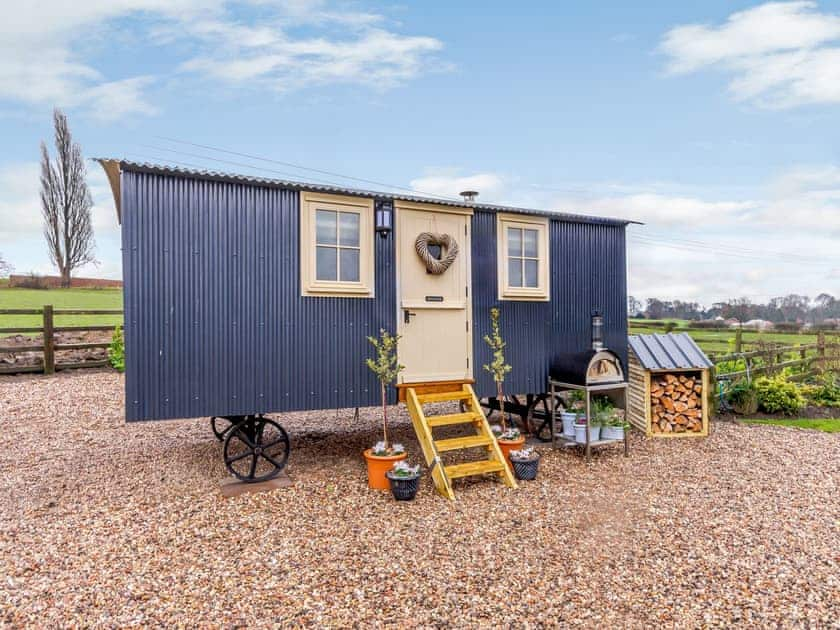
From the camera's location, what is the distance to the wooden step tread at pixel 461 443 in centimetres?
502

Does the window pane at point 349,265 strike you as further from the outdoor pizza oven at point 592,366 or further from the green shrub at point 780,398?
the green shrub at point 780,398

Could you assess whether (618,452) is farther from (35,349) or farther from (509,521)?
(35,349)

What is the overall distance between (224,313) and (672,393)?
6.23m

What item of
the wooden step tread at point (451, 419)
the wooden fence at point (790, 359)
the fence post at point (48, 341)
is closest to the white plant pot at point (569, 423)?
the wooden step tread at point (451, 419)

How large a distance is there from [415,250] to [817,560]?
14.7 feet

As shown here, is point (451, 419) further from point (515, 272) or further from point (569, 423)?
point (515, 272)

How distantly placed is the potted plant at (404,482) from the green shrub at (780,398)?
6956 mm

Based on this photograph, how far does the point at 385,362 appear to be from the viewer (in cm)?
509

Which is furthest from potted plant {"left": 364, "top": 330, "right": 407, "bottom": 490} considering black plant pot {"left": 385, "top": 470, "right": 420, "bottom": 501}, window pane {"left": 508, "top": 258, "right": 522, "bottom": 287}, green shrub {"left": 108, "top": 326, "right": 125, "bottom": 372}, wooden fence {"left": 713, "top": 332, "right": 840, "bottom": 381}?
green shrub {"left": 108, "top": 326, "right": 125, "bottom": 372}

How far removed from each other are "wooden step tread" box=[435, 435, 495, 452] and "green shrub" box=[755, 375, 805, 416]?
589 centimetres

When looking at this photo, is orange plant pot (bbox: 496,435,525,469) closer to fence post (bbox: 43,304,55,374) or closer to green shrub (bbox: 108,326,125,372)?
green shrub (bbox: 108,326,125,372)

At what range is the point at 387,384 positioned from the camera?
5.52 metres

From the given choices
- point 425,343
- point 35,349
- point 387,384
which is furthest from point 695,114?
point 35,349

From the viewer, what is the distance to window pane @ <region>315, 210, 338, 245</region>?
5246mm
